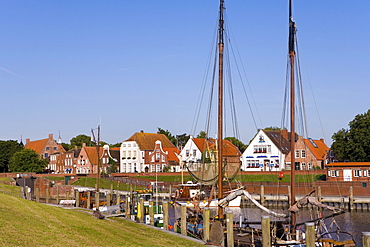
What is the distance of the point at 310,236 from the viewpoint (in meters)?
21.7

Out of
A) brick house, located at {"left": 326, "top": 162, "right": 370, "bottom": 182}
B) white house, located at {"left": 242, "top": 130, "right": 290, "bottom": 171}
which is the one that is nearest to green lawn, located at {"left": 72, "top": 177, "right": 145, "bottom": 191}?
brick house, located at {"left": 326, "top": 162, "right": 370, "bottom": 182}

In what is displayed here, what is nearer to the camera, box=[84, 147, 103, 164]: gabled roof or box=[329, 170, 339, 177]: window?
box=[329, 170, 339, 177]: window

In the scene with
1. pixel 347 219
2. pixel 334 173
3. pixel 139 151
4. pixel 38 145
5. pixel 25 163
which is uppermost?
pixel 38 145

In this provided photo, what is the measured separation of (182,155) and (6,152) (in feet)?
184

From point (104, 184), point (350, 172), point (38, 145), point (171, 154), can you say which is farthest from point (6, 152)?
point (350, 172)

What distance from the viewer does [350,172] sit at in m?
71.1

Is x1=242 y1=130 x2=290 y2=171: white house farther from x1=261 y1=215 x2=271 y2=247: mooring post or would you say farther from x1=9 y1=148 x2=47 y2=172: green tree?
x1=261 y1=215 x2=271 y2=247: mooring post

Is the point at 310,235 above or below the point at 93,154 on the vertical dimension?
below

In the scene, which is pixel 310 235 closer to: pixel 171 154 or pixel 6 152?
pixel 171 154

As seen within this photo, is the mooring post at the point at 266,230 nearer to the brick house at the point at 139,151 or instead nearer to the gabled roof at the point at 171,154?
the brick house at the point at 139,151

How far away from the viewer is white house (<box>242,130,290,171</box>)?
10062cm

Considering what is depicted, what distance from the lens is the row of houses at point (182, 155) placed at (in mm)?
97688

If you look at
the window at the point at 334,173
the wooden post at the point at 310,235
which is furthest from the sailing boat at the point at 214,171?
the window at the point at 334,173

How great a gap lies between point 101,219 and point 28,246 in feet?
47.2
